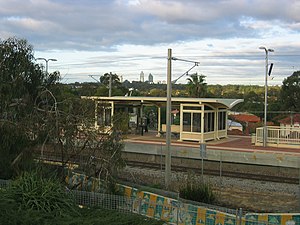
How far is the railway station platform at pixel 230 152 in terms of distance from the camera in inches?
901

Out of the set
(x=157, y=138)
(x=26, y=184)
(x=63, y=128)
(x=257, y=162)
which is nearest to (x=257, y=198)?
(x=257, y=162)

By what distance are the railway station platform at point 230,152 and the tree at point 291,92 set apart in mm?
31521

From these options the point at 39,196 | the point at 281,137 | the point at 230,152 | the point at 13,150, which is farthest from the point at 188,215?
the point at 281,137

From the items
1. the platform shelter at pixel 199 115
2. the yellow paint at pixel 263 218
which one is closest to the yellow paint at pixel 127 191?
the yellow paint at pixel 263 218

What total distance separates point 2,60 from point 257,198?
451 inches

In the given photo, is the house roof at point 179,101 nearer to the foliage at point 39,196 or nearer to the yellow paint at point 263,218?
the foliage at point 39,196

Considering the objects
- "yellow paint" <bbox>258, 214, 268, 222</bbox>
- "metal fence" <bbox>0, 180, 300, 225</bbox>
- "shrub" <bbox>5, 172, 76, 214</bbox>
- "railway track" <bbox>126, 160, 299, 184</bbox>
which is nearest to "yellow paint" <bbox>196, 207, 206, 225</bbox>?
"metal fence" <bbox>0, 180, 300, 225</bbox>

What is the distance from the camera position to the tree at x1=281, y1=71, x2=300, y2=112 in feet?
194

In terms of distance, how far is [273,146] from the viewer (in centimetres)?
2839

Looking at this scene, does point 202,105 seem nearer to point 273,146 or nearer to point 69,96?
point 273,146

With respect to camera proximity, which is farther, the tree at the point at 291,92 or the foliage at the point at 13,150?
the tree at the point at 291,92

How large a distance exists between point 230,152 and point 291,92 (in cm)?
3908

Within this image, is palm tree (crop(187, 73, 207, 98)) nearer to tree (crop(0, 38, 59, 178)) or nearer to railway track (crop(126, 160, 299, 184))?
railway track (crop(126, 160, 299, 184))

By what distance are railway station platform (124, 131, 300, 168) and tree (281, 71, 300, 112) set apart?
31.5 metres
